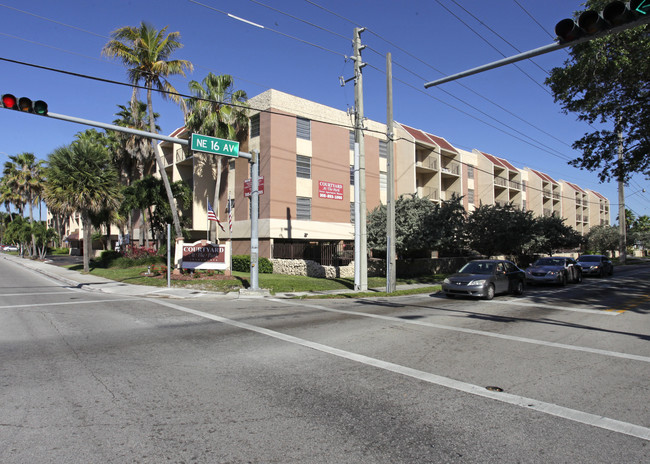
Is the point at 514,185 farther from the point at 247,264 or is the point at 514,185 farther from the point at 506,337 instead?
the point at 506,337

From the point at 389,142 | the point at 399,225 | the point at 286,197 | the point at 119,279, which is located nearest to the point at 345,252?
the point at 399,225

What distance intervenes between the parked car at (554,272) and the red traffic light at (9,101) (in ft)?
69.2

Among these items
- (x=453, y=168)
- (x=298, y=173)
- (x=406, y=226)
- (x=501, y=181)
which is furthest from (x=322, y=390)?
(x=501, y=181)

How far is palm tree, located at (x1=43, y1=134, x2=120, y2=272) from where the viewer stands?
25203 mm

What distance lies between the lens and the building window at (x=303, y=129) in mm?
28266

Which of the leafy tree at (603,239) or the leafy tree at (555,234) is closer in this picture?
the leafy tree at (555,234)

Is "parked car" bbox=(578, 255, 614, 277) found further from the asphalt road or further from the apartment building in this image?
the asphalt road

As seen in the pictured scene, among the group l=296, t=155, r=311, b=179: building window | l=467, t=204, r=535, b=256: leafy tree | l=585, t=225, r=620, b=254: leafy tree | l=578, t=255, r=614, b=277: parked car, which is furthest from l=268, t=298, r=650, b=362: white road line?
l=585, t=225, r=620, b=254: leafy tree

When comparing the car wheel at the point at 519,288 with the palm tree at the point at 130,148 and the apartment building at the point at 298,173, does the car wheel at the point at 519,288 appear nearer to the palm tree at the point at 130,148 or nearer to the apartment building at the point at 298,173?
the apartment building at the point at 298,173

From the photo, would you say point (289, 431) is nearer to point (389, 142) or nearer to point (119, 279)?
A: point (389, 142)

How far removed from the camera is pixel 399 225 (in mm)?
23188

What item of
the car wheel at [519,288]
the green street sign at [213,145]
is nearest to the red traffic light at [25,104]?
the green street sign at [213,145]

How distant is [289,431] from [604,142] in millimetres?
21532

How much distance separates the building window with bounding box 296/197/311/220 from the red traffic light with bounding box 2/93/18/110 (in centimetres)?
1908
